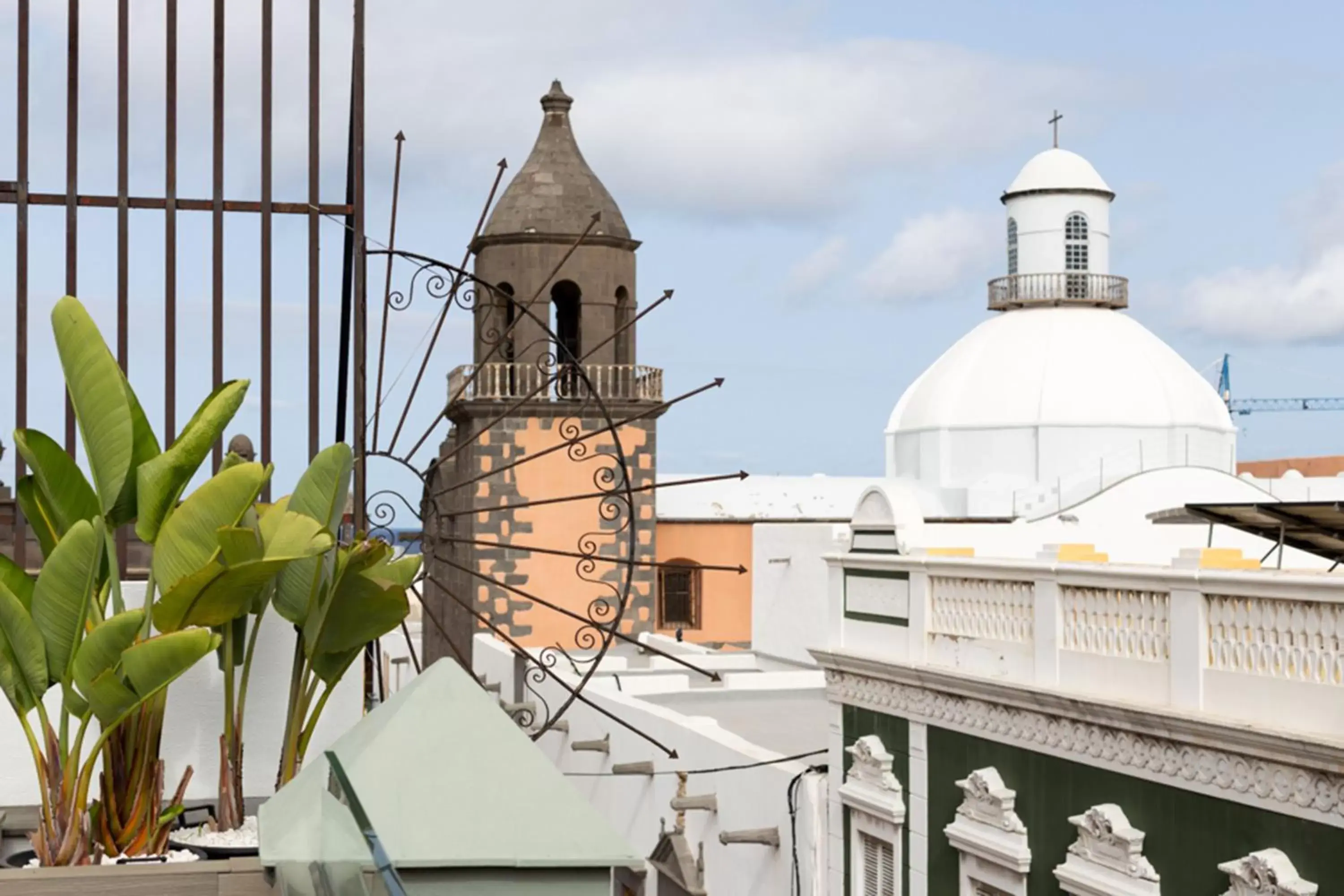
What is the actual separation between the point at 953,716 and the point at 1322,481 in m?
21.1

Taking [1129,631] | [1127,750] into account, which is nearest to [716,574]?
[1129,631]

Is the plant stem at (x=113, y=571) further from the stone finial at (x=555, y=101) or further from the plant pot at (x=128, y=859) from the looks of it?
the stone finial at (x=555, y=101)

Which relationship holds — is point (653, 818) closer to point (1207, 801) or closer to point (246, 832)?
point (1207, 801)

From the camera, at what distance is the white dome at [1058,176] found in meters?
33.0

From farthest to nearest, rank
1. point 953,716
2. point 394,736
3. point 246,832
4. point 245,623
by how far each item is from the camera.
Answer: point 953,716
point 245,623
point 246,832
point 394,736

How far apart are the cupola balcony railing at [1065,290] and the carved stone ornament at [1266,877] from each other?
82.9 feet

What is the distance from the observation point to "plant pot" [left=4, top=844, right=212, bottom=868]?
511 cm

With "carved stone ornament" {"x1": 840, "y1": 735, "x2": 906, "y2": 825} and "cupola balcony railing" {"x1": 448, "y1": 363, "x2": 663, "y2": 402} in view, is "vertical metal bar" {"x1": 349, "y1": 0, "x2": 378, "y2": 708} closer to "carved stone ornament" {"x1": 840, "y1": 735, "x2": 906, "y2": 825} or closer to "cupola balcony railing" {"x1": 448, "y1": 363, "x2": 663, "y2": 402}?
"carved stone ornament" {"x1": 840, "y1": 735, "x2": 906, "y2": 825}

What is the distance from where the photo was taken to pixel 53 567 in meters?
4.92

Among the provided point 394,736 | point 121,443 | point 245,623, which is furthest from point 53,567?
point 394,736

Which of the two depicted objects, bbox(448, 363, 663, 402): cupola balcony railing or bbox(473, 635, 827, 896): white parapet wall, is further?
bbox(448, 363, 663, 402): cupola balcony railing

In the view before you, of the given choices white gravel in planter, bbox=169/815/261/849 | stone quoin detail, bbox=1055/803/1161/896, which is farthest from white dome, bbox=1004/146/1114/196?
white gravel in planter, bbox=169/815/261/849

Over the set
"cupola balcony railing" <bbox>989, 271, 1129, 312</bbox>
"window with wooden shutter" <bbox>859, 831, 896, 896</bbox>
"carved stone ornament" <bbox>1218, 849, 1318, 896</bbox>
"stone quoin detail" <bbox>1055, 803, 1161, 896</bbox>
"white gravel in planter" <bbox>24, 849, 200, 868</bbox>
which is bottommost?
"window with wooden shutter" <bbox>859, 831, 896, 896</bbox>

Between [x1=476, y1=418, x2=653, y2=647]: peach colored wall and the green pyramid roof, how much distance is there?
2267cm
